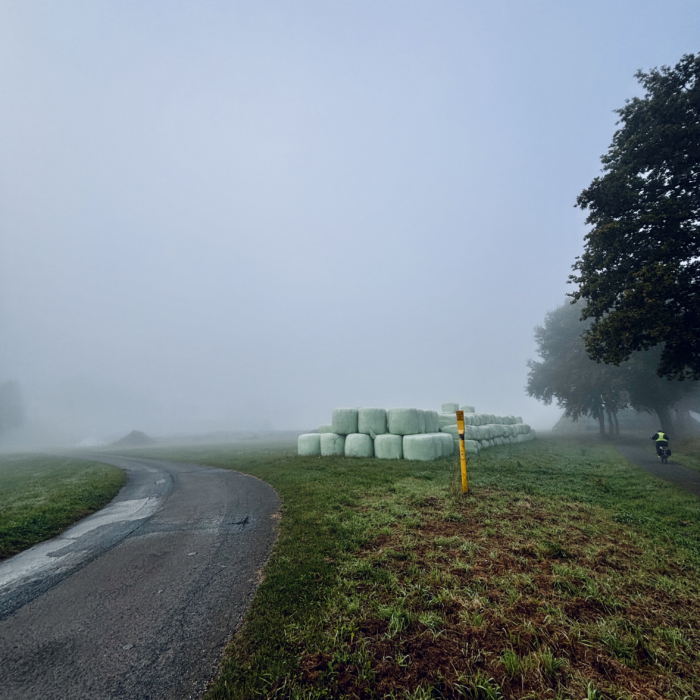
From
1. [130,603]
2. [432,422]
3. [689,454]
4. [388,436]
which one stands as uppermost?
[432,422]

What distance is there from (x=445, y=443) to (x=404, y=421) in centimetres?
251

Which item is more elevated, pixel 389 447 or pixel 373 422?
pixel 373 422

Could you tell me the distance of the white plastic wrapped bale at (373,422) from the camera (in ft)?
55.6

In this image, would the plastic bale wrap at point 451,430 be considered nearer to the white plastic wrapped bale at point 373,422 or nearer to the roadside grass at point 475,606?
the white plastic wrapped bale at point 373,422

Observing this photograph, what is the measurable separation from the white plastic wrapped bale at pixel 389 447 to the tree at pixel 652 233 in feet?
33.7

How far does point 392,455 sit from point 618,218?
16.0 meters

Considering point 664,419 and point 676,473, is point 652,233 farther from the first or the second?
point 664,419

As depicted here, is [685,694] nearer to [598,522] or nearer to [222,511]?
[598,522]

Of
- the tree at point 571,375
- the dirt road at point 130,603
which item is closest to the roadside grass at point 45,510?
the dirt road at point 130,603

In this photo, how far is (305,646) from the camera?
3.13 metres

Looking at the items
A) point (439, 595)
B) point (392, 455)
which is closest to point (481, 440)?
point (392, 455)

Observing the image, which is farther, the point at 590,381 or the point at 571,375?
the point at 571,375

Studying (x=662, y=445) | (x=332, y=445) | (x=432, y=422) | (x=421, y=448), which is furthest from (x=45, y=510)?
(x=662, y=445)

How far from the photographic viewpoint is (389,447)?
52.5ft
